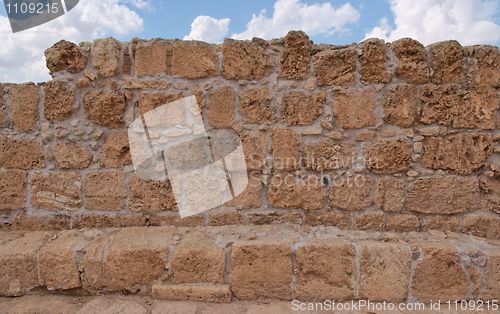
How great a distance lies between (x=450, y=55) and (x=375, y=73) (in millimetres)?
480

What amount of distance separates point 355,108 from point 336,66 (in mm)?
295

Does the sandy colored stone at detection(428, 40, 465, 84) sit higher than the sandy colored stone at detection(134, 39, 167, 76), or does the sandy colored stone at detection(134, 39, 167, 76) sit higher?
the sandy colored stone at detection(134, 39, 167, 76)

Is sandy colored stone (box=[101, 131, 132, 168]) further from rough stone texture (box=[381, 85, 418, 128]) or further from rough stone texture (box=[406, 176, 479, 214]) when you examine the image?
rough stone texture (box=[406, 176, 479, 214])

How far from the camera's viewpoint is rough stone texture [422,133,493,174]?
2.24m

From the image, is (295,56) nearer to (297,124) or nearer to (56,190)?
(297,124)

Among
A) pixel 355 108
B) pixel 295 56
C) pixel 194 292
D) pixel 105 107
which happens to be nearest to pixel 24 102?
pixel 105 107

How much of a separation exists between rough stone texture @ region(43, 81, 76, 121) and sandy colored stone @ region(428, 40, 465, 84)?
2.35m

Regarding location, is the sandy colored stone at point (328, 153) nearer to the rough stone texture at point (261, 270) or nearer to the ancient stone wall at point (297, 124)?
the ancient stone wall at point (297, 124)

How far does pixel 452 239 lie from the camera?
219cm

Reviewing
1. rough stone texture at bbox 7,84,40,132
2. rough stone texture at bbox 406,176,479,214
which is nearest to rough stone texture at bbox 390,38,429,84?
rough stone texture at bbox 406,176,479,214

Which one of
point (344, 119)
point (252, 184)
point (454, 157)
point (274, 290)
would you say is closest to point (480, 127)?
point (454, 157)

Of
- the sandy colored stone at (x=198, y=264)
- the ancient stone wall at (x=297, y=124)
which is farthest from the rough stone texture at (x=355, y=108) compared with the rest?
the sandy colored stone at (x=198, y=264)

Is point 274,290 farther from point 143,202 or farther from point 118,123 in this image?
point 118,123

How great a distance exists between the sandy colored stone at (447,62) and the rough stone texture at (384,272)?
110 cm
